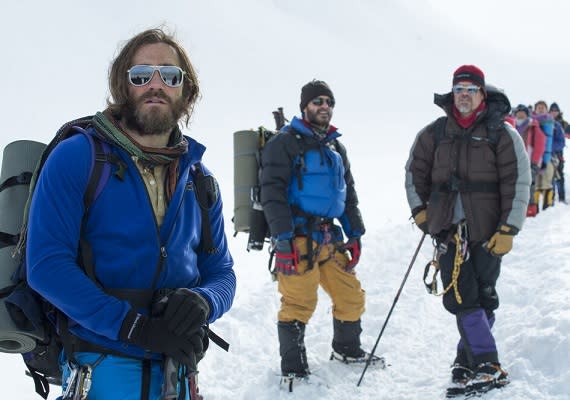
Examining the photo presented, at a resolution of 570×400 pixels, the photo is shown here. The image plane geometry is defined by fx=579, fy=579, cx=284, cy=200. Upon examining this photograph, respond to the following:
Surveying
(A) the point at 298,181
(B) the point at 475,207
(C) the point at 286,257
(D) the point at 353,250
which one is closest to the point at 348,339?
(D) the point at 353,250

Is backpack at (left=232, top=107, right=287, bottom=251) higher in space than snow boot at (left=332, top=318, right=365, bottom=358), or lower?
higher

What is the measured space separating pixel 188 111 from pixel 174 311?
1.19m

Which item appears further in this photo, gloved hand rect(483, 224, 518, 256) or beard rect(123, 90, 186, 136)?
gloved hand rect(483, 224, 518, 256)

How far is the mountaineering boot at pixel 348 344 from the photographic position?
5777mm

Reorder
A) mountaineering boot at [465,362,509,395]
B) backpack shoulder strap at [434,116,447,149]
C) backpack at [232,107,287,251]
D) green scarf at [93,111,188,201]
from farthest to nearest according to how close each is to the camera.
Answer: backpack at [232,107,287,251], backpack shoulder strap at [434,116,447,149], mountaineering boot at [465,362,509,395], green scarf at [93,111,188,201]

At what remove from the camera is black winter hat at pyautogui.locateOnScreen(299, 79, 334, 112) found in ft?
19.1

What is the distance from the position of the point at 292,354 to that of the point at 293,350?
0.04 m

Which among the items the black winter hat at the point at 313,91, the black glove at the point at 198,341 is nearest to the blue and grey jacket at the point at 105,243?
the black glove at the point at 198,341

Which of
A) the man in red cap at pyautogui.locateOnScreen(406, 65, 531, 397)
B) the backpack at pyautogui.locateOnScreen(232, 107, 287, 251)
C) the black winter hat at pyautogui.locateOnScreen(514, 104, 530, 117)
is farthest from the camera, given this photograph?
the black winter hat at pyautogui.locateOnScreen(514, 104, 530, 117)

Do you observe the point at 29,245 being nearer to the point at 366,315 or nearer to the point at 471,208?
the point at 471,208

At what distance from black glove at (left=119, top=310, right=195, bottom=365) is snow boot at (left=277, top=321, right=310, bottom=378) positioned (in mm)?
3232

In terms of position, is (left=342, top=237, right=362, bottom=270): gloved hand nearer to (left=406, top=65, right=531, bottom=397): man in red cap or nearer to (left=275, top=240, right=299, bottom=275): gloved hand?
(left=275, top=240, right=299, bottom=275): gloved hand

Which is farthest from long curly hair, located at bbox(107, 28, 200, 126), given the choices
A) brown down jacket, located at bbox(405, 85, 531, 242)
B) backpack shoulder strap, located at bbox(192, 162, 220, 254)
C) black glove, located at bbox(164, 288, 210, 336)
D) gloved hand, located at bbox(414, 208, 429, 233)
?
gloved hand, located at bbox(414, 208, 429, 233)

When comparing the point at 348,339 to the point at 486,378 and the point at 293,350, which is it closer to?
the point at 293,350
